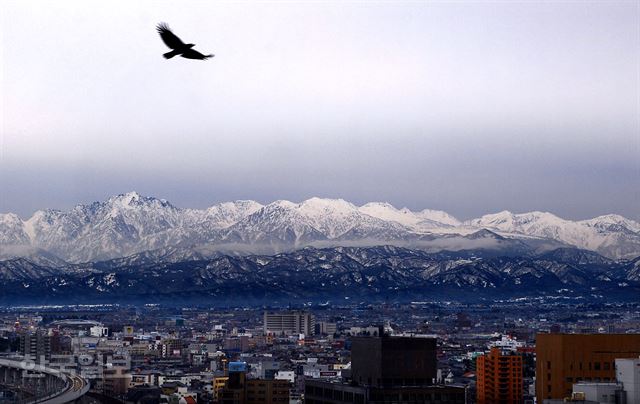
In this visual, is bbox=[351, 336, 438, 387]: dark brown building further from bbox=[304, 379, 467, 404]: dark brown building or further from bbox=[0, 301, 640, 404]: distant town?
bbox=[304, 379, 467, 404]: dark brown building

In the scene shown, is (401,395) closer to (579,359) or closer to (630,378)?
(579,359)

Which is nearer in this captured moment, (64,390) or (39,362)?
(64,390)

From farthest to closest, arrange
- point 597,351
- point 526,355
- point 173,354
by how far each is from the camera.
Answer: point 173,354 < point 526,355 < point 597,351

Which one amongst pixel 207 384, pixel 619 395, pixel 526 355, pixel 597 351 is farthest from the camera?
pixel 526 355

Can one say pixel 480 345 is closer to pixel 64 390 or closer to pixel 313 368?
pixel 313 368

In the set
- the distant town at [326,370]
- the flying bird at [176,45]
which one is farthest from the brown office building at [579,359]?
the flying bird at [176,45]

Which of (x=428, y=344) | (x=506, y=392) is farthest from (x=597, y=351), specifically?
(x=506, y=392)
